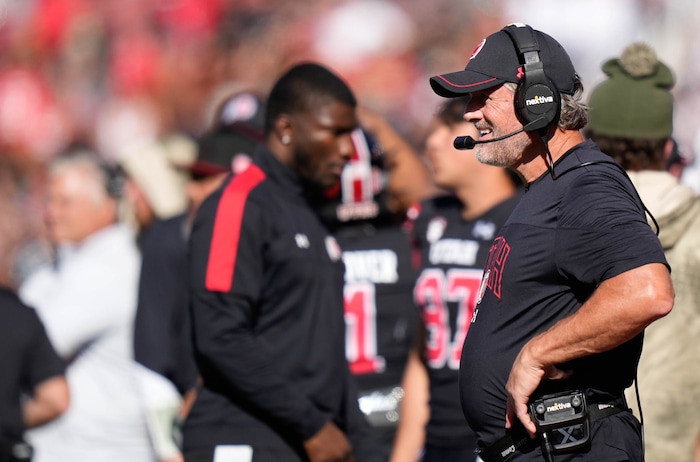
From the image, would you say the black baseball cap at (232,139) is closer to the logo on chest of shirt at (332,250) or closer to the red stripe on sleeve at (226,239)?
the logo on chest of shirt at (332,250)

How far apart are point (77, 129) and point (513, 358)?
9.71 meters

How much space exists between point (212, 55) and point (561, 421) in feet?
28.6

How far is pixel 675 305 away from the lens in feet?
14.2

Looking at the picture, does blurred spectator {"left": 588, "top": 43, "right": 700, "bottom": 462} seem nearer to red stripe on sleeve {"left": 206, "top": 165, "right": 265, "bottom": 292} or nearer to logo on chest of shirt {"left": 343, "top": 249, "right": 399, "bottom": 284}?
red stripe on sleeve {"left": 206, "top": 165, "right": 265, "bottom": 292}

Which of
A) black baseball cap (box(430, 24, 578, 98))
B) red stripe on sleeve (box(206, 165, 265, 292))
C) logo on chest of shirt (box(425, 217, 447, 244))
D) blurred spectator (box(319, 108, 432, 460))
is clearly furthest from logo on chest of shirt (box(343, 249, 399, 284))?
black baseball cap (box(430, 24, 578, 98))

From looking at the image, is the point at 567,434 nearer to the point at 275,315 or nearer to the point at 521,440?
the point at 521,440

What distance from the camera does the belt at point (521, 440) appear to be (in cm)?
313

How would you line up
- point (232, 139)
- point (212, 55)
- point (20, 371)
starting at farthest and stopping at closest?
1. point (212, 55)
2. point (232, 139)
3. point (20, 371)

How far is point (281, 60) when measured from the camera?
10320 mm

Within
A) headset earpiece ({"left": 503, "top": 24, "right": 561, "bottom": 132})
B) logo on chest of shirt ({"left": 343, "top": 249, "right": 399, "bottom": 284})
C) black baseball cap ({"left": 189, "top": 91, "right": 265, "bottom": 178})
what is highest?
headset earpiece ({"left": 503, "top": 24, "right": 561, "bottom": 132})

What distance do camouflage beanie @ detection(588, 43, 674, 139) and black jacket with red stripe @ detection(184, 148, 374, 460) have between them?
122 cm

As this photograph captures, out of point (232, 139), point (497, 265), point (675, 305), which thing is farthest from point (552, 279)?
point (232, 139)

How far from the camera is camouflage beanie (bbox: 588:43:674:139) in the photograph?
4473 mm

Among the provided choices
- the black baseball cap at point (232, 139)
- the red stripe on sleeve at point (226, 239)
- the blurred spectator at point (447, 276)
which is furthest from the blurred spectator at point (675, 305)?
the black baseball cap at point (232, 139)
